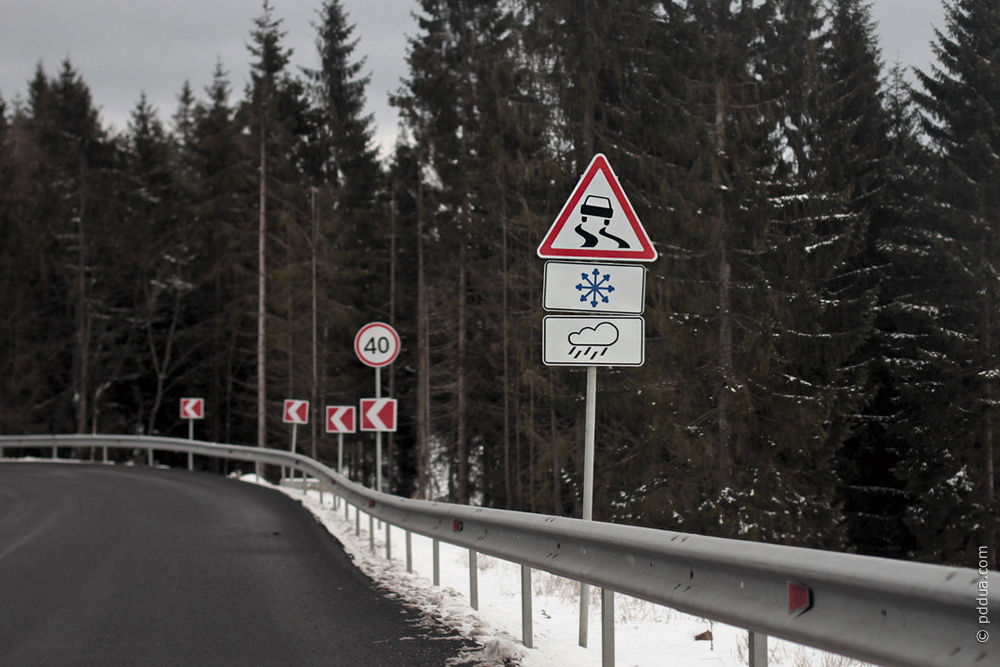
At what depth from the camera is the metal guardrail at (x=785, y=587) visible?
325cm

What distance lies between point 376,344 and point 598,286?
8.86 meters

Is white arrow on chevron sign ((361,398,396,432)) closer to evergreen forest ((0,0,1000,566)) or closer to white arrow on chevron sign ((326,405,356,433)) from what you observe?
white arrow on chevron sign ((326,405,356,433))

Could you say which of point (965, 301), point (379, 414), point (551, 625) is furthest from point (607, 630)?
point (965, 301)

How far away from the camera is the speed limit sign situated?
15742mm

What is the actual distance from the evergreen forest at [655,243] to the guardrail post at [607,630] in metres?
16.0

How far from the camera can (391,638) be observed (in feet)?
23.4

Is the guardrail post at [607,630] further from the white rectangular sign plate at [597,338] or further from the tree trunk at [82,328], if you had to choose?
the tree trunk at [82,328]

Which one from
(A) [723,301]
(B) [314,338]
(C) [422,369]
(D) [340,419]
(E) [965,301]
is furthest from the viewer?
(B) [314,338]

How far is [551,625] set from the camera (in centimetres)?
785

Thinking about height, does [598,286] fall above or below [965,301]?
below
